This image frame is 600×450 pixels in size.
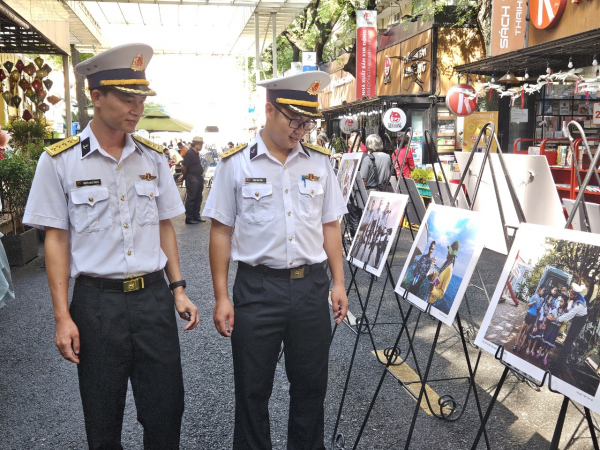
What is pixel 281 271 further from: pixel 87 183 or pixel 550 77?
pixel 550 77

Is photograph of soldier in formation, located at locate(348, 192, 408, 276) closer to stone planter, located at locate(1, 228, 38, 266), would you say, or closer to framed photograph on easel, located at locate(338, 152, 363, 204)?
framed photograph on easel, located at locate(338, 152, 363, 204)

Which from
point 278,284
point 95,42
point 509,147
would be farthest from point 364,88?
point 278,284

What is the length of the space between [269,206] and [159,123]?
59.3ft

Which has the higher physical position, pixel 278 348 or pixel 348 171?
pixel 348 171

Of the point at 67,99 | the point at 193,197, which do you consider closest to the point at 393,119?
the point at 193,197

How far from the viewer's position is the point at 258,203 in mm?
2746

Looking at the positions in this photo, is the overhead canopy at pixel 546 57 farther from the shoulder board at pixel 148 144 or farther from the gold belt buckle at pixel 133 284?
the gold belt buckle at pixel 133 284

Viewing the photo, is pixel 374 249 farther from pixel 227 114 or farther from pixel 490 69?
pixel 227 114

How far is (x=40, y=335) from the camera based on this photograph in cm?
545

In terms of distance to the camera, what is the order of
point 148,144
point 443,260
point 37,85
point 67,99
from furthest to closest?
1. point 67,99
2. point 37,85
3. point 443,260
4. point 148,144

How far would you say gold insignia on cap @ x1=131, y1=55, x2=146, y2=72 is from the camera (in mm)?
2443

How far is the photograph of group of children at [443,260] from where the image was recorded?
106 inches

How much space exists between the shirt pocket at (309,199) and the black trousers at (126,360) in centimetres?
73

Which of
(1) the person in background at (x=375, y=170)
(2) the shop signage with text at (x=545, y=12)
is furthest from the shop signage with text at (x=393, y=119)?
(1) the person in background at (x=375, y=170)
